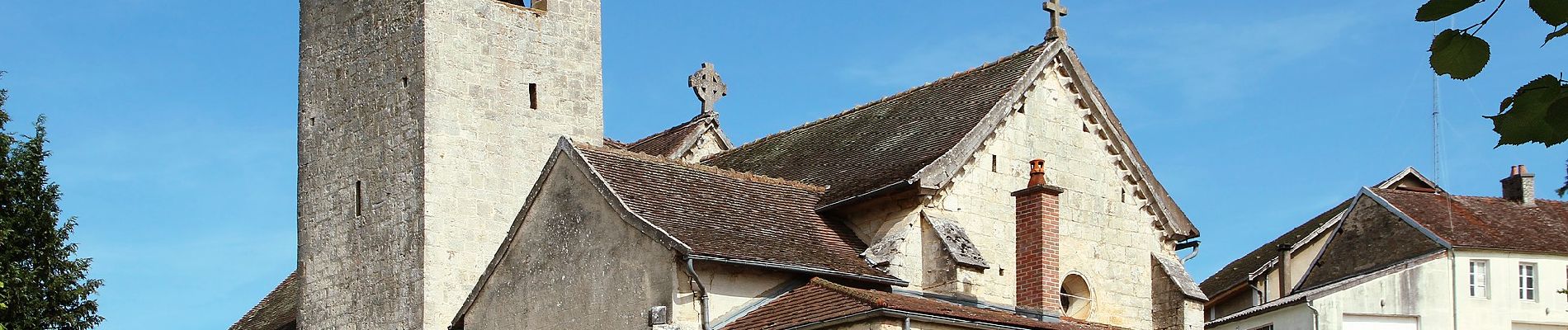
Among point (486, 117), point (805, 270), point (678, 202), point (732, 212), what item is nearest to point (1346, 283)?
point (486, 117)

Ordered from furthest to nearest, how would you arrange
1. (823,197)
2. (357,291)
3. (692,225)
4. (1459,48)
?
(357,291) < (823,197) < (692,225) < (1459,48)

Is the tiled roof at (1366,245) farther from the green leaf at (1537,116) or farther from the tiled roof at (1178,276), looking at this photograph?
the green leaf at (1537,116)

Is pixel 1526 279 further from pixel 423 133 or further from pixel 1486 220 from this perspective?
pixel 423 133

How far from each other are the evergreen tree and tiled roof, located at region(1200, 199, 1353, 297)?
30.8m

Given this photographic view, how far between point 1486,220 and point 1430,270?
2757 mm

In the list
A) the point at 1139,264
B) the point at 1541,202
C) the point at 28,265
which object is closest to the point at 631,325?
the point at 1139,264

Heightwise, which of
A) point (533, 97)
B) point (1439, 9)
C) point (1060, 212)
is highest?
point (533, 97)

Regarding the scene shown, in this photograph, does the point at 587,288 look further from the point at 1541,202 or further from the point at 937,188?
the point at 1541,202

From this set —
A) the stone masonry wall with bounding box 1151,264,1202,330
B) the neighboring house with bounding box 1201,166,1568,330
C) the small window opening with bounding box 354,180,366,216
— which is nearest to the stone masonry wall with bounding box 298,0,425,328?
the small window opening with bounding box 354,180,366,216

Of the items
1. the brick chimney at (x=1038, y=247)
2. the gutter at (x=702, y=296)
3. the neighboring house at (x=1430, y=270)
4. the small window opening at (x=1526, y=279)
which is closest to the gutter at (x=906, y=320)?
the gutter at (x=702, y=296)

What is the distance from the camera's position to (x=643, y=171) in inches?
962

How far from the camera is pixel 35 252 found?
101 ft

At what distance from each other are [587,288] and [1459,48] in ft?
63.3

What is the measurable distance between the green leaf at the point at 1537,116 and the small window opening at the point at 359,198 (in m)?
26.4
